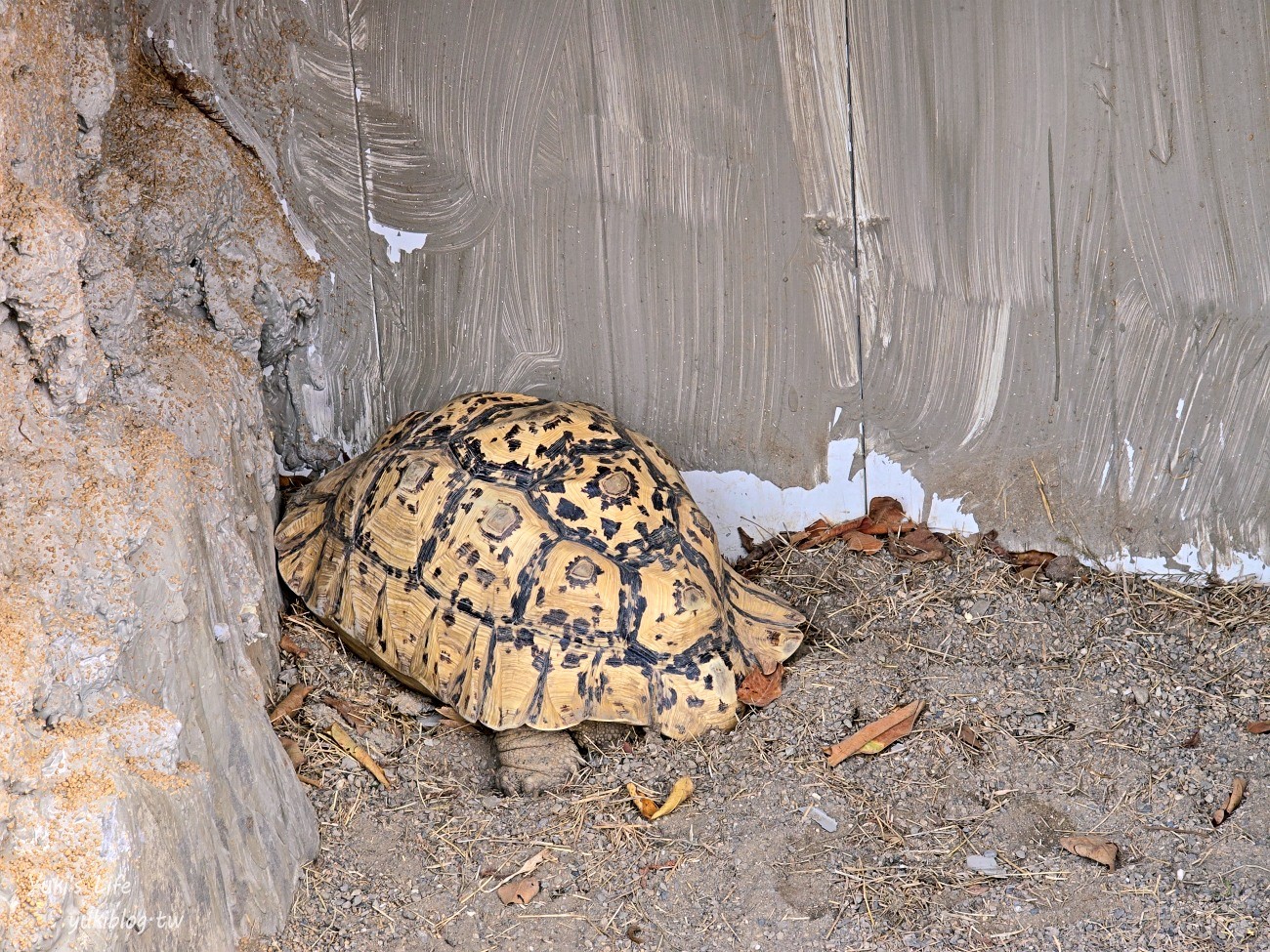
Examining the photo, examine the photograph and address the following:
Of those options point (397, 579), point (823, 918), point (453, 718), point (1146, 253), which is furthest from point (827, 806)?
point (1146, 253)

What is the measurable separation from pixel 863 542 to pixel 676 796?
127 centimetres

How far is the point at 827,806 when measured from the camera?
3002 mm

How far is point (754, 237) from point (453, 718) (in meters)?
1.76

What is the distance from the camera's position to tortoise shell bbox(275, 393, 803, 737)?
126 inches

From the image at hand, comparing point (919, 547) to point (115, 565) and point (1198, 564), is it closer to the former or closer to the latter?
point (1198, 564)

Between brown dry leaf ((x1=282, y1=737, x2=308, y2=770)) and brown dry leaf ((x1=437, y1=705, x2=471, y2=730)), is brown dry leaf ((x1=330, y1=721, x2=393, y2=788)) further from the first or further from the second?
brown dry leaf ((x1=437, y1=705, x2=471, y2=730))

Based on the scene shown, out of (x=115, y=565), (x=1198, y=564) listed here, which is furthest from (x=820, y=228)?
(x=115, y=565)

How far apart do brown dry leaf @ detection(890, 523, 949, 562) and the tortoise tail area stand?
0.53m

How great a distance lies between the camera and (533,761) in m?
3.24

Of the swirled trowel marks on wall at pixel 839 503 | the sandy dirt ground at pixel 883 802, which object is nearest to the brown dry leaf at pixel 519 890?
the sandy dirt ground at pixel 883 802

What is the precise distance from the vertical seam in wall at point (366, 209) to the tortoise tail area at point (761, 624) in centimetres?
142

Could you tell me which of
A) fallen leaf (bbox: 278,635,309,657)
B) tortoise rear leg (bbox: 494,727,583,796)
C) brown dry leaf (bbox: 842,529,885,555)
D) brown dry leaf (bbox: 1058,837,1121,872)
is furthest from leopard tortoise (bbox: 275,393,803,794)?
brown dry leaf (bbox: 1058,837,1121,872)

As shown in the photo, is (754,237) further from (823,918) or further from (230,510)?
(823,918)

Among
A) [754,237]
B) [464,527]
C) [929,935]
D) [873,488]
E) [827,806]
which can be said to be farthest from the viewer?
[873,488]
